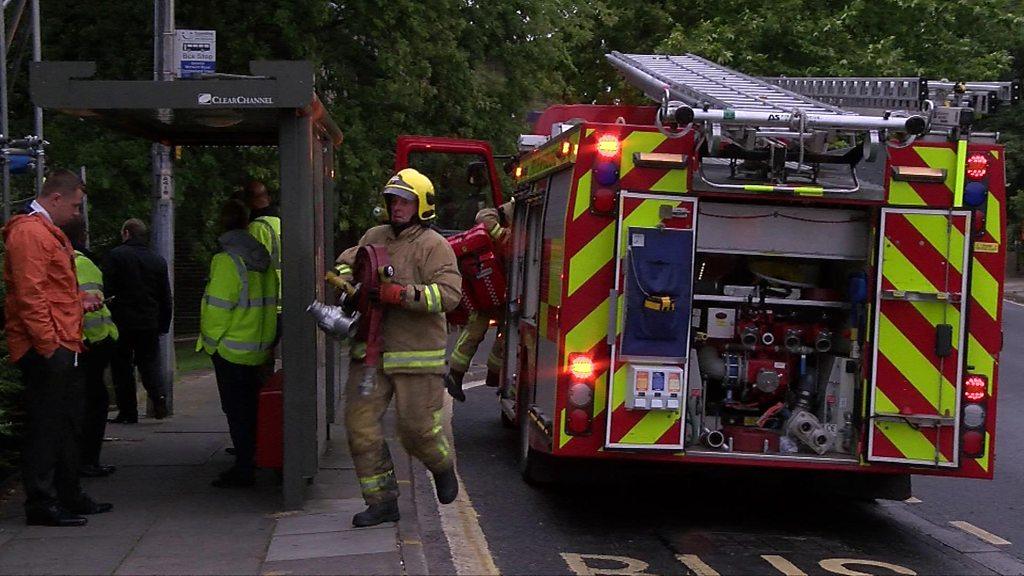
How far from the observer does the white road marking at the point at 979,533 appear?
8218 mm

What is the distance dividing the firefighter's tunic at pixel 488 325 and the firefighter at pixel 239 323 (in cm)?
281

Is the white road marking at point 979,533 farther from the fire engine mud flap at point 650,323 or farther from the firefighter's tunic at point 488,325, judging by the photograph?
the firefighter's tunic at point 488,325

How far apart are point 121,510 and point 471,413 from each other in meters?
5.73

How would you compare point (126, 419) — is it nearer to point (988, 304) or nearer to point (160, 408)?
point (160, 408)

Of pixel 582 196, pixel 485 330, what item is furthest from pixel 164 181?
pixel 582 196

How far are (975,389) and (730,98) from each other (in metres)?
2.17

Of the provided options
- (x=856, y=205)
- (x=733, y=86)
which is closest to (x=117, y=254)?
(x=733, y=86)

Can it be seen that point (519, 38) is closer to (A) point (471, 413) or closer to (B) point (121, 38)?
(B) point (121, 38)


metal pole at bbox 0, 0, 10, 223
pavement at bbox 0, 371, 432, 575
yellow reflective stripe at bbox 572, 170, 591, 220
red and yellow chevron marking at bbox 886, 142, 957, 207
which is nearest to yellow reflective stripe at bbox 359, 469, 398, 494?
pavement at bbox 0, 371, 432, 575

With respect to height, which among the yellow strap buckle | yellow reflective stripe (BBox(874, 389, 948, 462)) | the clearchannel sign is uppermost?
the clearchannel sign

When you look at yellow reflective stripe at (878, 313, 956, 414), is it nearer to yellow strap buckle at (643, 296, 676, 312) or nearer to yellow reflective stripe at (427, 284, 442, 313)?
yellow strap buckle at (643, 296, 676, 312)

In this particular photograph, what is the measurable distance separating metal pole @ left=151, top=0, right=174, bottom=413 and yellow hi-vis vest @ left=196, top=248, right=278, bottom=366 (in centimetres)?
391

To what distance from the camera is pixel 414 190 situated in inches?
293

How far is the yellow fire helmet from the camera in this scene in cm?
741
